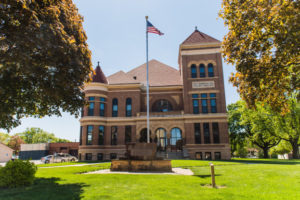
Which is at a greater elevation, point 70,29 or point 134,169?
point 70,29

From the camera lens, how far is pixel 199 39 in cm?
3512

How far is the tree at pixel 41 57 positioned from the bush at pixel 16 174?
3015 mm

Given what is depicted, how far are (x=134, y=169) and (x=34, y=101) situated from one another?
7327mm

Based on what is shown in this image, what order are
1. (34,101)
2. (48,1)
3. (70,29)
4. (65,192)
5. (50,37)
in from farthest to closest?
(34,101), (70,29), (48,1), (50,37), (65,192)

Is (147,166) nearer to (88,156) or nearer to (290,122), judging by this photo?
(88,156)

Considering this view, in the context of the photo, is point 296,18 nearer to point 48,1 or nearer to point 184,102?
point 48,1

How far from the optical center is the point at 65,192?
751 centimetres

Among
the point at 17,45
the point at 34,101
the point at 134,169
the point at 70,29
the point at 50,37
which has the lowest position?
the point at 134,169

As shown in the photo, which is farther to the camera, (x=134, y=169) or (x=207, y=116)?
(x=207, y=116)

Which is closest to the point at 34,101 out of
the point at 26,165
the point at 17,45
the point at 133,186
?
the point at 26,165

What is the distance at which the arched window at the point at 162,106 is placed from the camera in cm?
3653

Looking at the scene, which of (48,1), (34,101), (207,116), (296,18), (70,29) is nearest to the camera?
(296,18)

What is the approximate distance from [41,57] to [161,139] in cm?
2647

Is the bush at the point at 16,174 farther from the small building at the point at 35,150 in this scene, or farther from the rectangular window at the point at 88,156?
the small building at the point at 35,150
